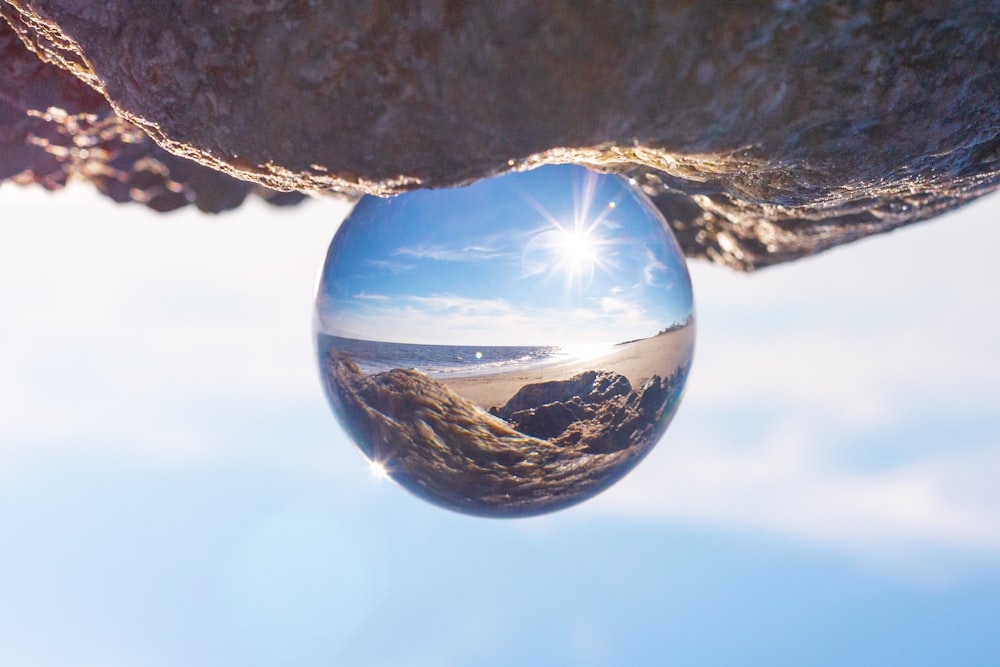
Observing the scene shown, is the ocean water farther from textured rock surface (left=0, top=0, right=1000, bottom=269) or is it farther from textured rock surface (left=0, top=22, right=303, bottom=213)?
textured rock surface (left=0, top=22, right=303, bottom=213)

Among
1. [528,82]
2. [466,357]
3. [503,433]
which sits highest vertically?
[528,82]

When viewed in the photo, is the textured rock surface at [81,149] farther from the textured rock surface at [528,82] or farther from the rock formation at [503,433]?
the rock formation at [503,433]

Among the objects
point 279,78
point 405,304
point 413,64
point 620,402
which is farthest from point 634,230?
point 279,78

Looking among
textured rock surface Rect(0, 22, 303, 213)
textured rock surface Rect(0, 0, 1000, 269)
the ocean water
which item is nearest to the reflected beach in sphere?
the ocean water

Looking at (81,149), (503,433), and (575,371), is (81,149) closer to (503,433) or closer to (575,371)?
(503,433)

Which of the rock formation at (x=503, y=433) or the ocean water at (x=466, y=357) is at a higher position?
the ocean water at (x=466, y=357)

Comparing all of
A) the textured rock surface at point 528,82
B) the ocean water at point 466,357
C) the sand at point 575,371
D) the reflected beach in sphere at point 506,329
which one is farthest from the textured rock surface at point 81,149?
the sand at point 575,371

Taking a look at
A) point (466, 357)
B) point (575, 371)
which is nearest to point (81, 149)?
point (466, 357)
